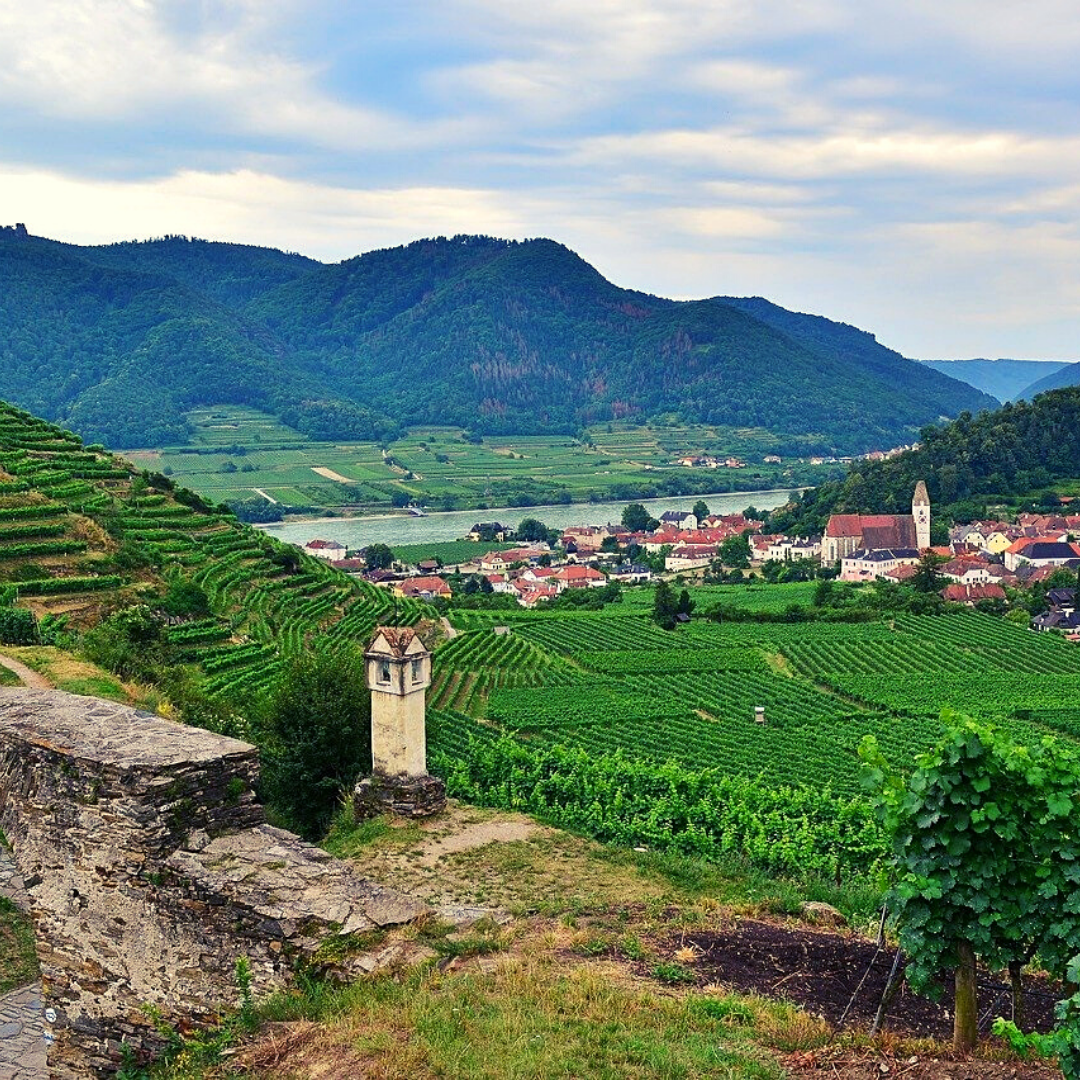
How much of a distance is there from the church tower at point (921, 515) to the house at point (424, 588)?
3654 centimetres

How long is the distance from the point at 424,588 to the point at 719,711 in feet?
116

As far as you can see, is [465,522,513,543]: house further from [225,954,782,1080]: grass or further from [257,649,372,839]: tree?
[225,954,782,1080]: grass

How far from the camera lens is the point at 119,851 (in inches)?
305

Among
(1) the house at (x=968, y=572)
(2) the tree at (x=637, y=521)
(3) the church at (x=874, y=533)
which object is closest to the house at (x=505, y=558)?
(2) the tree at (x=637, y=521)

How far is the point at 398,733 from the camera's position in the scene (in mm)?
13031

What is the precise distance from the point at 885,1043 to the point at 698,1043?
1.01m

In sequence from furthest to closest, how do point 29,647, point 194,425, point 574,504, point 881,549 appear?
point 194,425 → point 574,504 → point 881,549 → point 29,647

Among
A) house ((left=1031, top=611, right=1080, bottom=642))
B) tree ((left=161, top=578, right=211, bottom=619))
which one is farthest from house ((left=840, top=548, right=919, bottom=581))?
tree ((left=161, top=578, right=211, bottom=619))

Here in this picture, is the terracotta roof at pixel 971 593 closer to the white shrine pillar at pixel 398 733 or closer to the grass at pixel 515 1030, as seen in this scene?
the white shrine pillar at pixel 398 733

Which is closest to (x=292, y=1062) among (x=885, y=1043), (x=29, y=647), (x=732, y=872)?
(x=885, y=1043)

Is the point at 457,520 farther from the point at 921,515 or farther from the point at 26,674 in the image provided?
the point at 26,674

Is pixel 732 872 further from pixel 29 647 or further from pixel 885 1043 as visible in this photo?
pixel 29 647

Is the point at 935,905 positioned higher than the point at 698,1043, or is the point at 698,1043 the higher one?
the point at 935,905

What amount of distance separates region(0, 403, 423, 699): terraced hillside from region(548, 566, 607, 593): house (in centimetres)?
3183
